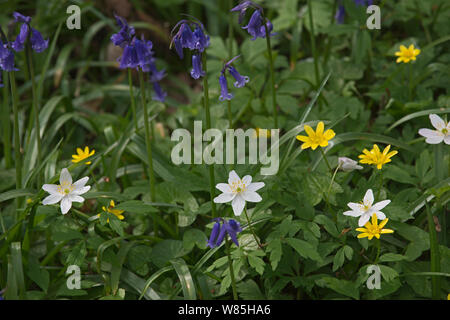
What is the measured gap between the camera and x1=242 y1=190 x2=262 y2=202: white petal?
1991 mm

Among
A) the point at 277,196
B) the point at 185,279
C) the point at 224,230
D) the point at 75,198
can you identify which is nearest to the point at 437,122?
the point at 277,196

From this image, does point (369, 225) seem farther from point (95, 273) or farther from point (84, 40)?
point (84, 40)

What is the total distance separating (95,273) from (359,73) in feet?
6.39

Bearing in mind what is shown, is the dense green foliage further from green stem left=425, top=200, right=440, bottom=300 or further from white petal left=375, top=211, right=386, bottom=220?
white petal left=375, top=211, right=386, bottom=220

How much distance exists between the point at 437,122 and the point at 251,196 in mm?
915

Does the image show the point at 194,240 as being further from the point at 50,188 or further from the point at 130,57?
the point at 130,57

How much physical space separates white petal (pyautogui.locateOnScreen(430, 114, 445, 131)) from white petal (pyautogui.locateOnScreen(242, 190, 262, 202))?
0.87 meters

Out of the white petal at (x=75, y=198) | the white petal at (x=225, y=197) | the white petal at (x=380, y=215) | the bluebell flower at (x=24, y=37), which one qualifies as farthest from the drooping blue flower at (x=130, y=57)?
the white petal at (x=380, y=215)

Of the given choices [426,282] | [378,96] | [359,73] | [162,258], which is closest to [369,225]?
[426,282]

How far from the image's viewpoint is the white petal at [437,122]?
7.39 ft

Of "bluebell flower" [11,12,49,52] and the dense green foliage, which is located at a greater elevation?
"bluebell flower" [11,12,49,52]

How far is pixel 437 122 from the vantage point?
226 centimetres

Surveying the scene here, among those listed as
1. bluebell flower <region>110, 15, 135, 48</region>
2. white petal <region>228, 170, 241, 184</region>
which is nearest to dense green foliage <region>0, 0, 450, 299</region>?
white petal <region>228, 170, 241, 184</region>
